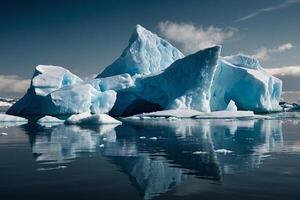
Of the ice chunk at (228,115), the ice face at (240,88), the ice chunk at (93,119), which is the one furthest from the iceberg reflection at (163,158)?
the ice face at (240,88)

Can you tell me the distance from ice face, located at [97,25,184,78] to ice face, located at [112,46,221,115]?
6539 mm

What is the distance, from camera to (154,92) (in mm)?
43312

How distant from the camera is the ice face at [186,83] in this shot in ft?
130

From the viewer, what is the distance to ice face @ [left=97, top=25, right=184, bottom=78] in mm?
48722

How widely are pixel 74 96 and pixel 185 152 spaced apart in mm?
29883

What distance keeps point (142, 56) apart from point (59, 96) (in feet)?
41.1

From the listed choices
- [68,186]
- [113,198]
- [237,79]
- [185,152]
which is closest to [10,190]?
[68,186]

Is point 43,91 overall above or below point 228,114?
above

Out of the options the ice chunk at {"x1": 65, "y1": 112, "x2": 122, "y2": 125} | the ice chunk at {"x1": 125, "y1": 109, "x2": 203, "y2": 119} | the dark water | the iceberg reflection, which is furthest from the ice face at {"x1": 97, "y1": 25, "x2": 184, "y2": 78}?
the dark water

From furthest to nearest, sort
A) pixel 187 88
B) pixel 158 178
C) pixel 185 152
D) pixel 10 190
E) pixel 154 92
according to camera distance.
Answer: pixel 154 92 → pixel 187 88 → pixel 185 152 → pixel 158 178 → pixel 10 190

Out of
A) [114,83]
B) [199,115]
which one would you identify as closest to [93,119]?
[199,115]

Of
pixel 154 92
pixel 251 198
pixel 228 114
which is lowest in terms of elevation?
pixel 251 198

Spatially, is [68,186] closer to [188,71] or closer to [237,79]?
[188,71]

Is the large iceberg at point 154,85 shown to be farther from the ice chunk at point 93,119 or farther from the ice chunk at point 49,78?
the ice chunk at point 93,119
